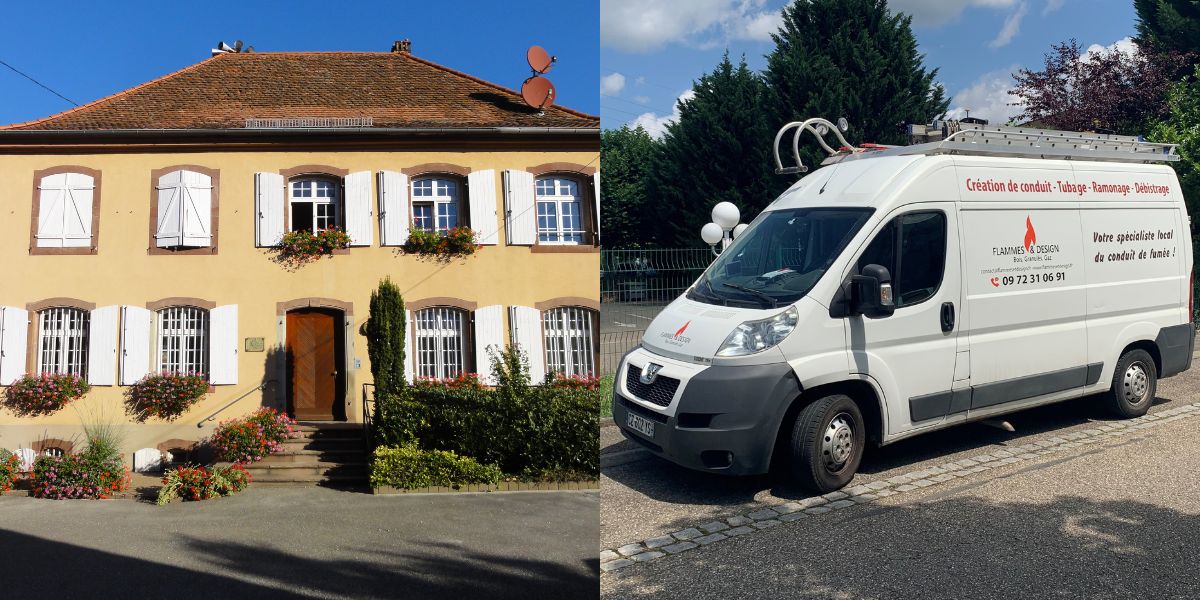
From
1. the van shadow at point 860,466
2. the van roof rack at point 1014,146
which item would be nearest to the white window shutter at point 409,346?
the van shadow at point 860,466

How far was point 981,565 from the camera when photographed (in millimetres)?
3832

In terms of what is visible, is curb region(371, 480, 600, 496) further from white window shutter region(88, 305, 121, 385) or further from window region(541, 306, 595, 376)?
white window shutter region(88, 305, 121, 385)

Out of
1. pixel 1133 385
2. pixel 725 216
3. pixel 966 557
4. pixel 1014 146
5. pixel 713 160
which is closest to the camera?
pixel 966 557

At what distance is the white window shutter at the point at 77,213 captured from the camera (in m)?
1.67

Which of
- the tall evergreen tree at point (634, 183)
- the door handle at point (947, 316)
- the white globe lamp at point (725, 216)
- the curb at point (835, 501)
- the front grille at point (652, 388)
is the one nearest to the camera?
the curb at point (835, 501)

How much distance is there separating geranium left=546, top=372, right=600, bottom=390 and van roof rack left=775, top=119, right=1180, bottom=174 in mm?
4574

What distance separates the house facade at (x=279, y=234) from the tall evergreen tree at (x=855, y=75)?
21497 millimetres

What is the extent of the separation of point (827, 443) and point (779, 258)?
3.94 ft

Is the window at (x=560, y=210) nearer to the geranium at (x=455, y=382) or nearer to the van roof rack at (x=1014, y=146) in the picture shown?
the geranium at (x=455, y=382)

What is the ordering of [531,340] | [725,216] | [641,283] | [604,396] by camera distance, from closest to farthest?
[531,340]
[604,396]
[641,283]
[725,216]

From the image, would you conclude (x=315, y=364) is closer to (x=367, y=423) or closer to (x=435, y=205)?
(x=367, y=423)

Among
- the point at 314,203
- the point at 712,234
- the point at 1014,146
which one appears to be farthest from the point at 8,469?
the point at 712,234

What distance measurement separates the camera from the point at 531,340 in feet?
6.13

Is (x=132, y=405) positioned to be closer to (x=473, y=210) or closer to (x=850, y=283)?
(x=473, y=210)
